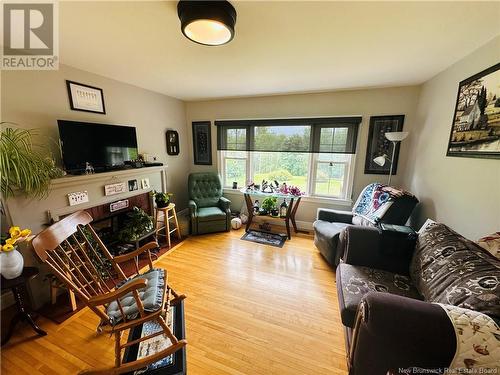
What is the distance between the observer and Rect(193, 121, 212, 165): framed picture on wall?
3.90 metres

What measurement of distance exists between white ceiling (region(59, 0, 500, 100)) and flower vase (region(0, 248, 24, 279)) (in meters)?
1.70

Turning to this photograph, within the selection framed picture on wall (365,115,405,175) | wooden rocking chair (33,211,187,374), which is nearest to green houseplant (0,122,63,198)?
wooden rocking chair (33,211,187,374)

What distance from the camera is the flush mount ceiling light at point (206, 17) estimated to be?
112 cm

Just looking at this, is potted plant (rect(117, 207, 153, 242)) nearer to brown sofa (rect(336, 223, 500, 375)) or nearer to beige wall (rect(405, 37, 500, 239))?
brown sofa (rect(336, 223, 500, 375))

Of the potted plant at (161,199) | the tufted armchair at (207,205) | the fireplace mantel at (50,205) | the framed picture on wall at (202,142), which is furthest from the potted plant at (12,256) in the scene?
the framed picture on wall at (202,142)

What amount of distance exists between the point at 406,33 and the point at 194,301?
2853 mm

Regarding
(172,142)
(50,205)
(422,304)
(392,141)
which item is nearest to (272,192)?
(392,141)

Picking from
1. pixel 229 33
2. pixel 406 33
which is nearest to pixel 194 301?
pixel 229 33

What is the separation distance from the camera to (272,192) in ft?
11.0

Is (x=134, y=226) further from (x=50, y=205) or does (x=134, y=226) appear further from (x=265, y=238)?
(x=265, y=238)

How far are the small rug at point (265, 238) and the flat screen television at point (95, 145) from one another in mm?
2102

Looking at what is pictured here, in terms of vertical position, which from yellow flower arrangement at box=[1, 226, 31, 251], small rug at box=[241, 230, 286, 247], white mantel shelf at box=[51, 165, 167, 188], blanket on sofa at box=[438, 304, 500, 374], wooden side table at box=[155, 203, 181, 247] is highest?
white mantel shelf at box=[51, 165, 167, 188]

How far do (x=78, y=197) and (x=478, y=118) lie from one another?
371cm

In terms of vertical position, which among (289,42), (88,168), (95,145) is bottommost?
(88,168)
